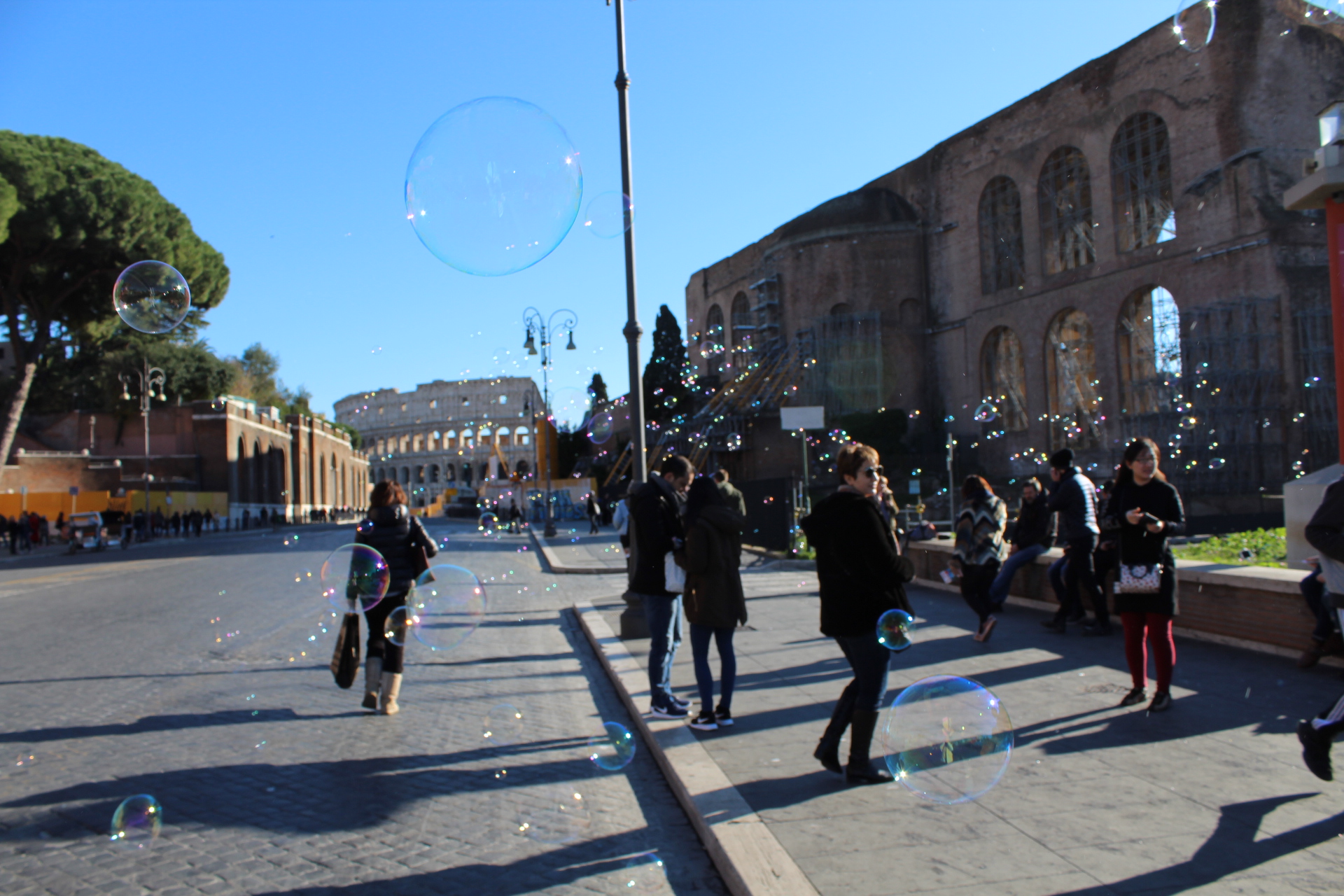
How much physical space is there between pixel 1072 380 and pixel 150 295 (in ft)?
107

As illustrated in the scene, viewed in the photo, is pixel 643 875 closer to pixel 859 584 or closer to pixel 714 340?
pixel 859 584

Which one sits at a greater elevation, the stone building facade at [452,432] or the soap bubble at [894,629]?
the stone building facade at [452,432]

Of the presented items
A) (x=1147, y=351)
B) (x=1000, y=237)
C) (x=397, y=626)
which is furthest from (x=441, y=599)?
(x=1000, y=237)

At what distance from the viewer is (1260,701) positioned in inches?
218

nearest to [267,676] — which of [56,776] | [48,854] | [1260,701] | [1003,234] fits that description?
[56,776]

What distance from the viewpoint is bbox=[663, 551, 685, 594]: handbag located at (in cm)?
575

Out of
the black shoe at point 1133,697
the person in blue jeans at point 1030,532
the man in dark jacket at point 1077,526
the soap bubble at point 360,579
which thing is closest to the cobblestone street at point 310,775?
the soap bubble at point 360,579

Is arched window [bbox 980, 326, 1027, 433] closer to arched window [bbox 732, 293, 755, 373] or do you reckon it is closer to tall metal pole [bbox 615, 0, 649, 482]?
arched window [bbox 732, 293, 755, 373]

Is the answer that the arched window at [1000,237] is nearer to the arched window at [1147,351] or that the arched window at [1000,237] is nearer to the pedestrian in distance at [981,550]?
the arched window at [1147,351]

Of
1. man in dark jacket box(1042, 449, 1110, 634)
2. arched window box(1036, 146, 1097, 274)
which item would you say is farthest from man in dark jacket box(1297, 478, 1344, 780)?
arched window box(1036, 146, 1097, 274)

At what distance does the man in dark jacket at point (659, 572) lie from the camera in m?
5.80

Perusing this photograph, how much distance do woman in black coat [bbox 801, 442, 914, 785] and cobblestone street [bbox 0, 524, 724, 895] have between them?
0.93 meters

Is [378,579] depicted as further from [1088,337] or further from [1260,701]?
[1088,337]

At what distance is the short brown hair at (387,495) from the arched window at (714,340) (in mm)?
49534
